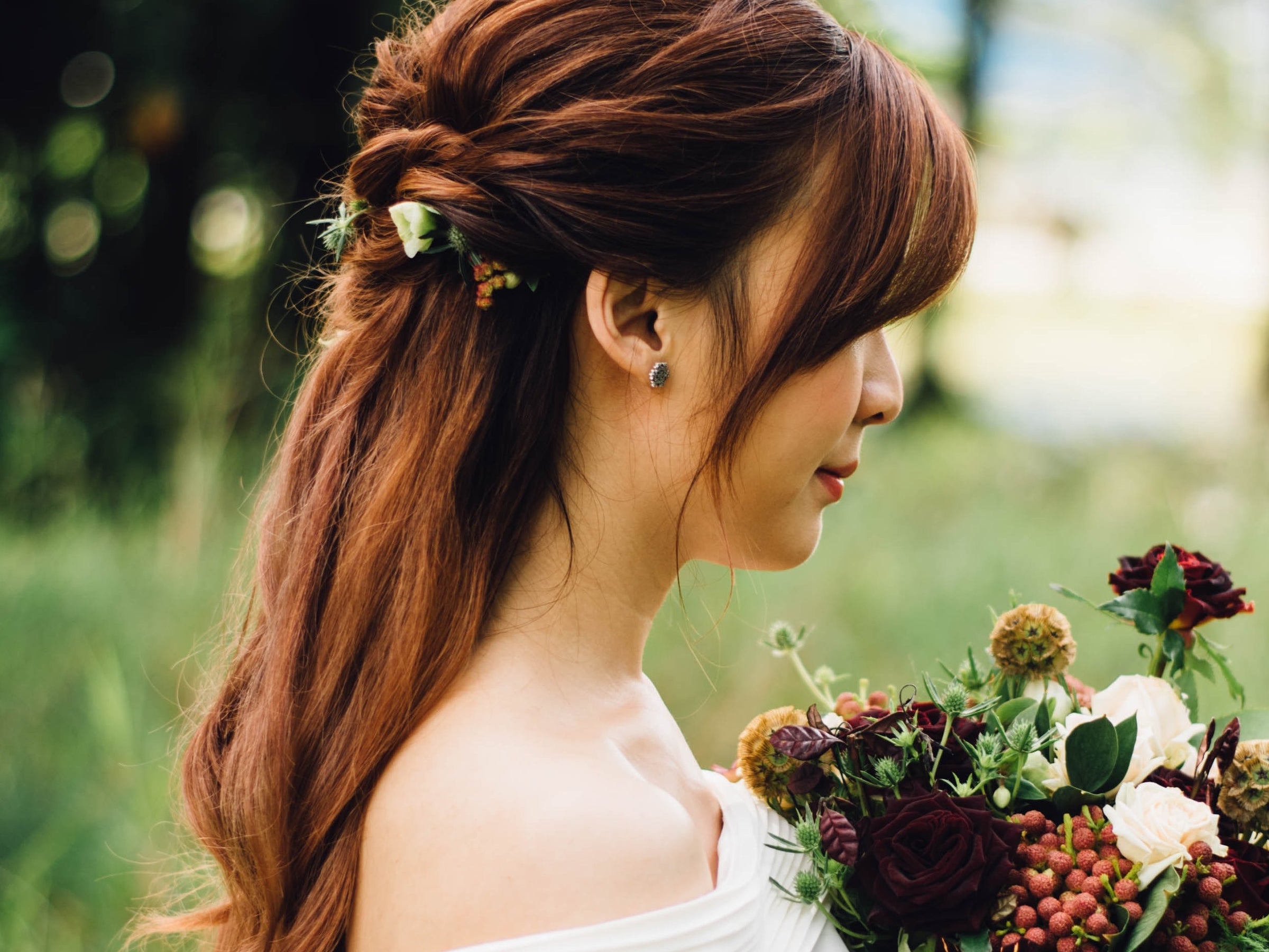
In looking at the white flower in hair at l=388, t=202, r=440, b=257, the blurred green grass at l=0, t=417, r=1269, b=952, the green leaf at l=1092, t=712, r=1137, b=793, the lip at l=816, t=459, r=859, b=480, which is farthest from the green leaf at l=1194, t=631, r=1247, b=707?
the white flower in hair at l=388, t=202, r=440, b=257

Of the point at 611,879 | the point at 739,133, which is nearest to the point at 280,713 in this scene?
the point at 611,879

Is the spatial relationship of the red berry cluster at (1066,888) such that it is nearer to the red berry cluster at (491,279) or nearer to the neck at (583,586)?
the neck at (583,586)

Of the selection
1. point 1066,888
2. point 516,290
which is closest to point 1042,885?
point 1066,888

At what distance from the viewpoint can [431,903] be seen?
3.81 feet

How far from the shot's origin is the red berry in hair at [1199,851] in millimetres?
1195

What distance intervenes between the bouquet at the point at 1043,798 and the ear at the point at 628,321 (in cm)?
47

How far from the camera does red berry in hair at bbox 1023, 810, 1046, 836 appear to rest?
1.28 meters

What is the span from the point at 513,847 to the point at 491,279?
2.11 ft

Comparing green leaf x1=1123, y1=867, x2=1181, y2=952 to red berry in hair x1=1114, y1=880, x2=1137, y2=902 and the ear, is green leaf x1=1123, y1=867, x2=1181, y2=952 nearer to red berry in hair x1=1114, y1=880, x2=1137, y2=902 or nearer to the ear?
red berry in hair x1=1114, y1=880, x2=1137, y2=902

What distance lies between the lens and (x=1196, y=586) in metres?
1.48

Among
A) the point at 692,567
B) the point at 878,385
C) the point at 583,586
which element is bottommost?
the point at 692,567

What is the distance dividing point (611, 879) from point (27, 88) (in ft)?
19.1

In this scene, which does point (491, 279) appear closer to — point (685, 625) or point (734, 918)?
point (734, 918)

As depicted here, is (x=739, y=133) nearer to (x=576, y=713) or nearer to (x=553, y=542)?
(x=553, y=542)
